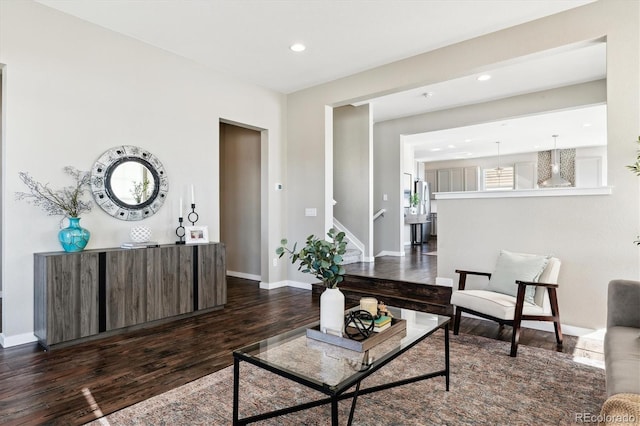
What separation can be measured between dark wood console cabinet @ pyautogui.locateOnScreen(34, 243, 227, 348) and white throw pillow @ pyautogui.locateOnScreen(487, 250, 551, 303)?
9.91 ft

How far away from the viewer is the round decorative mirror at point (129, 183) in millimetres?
3674

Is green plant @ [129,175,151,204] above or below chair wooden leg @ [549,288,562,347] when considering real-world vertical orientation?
above

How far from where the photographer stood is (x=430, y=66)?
167 inches

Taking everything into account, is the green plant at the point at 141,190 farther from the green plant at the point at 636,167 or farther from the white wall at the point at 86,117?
the green plant at the point at 636,167

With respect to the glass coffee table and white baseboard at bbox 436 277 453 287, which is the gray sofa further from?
white baseboard at bbox 436 277 453 287

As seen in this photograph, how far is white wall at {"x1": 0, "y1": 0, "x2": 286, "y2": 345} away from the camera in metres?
3.14

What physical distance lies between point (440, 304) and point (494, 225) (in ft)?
3.47

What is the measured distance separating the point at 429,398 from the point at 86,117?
3.90 m

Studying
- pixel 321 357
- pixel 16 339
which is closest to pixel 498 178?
pixel 321 357

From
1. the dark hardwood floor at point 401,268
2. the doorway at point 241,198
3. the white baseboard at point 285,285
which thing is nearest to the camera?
the dark hardwood floor at point 401,268

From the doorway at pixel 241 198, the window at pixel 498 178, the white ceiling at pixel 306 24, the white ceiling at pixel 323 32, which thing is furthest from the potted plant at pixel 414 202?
the white ceiling at pixel 306 24

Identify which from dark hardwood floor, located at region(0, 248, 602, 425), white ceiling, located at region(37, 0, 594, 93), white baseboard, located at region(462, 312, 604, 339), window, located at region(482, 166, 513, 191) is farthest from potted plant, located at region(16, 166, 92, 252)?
window, located at region(482, 166, 513, 191)

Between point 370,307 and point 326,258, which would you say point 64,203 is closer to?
point 326,258

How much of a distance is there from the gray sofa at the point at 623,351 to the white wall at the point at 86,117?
4081mm
